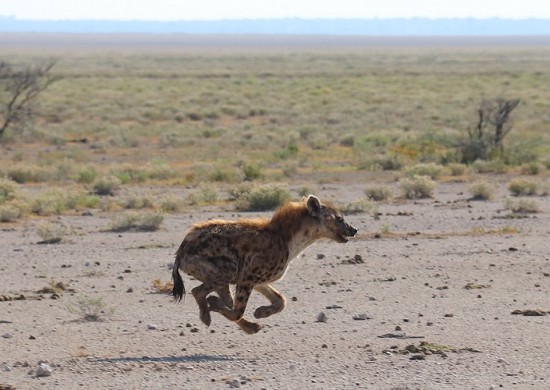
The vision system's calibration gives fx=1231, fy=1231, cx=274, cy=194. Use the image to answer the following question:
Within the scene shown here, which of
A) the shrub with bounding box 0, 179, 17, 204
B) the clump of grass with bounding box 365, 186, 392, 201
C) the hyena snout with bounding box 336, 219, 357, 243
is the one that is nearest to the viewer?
the hyena snout with bounding box 336, 219, 357, 243

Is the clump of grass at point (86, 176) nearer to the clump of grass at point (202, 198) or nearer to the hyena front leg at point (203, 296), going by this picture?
the clump of grass at point (202, 198)

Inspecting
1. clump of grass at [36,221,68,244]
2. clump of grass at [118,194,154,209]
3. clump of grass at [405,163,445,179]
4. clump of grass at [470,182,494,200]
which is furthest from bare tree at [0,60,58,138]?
clump of grass at [36,221,68,244]

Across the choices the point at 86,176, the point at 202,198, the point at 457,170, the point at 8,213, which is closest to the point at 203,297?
the point at 8,213

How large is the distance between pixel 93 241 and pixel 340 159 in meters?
15.1

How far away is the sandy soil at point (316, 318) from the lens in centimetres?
969

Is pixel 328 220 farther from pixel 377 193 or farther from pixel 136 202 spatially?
pixel 377 193

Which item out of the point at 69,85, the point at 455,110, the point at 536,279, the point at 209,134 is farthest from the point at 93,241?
the point at 69,85

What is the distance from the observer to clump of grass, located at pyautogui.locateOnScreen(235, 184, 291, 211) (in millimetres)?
22594

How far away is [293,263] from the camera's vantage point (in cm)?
1638

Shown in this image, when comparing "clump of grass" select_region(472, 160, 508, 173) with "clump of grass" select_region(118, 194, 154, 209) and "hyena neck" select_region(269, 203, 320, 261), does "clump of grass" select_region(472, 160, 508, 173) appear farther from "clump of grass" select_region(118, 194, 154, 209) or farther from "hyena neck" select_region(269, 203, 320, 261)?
"hyena neck" select_region(269, 203, 320, 261)

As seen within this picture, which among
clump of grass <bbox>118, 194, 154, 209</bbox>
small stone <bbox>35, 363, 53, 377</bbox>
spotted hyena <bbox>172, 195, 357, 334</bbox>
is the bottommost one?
clump of grass <bbox>118, 194, 154, 209</bbox>

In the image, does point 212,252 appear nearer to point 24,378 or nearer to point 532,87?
point 24,378

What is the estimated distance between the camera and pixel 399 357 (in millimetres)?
10266

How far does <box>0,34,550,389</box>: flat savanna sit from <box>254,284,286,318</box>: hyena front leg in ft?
0.97
